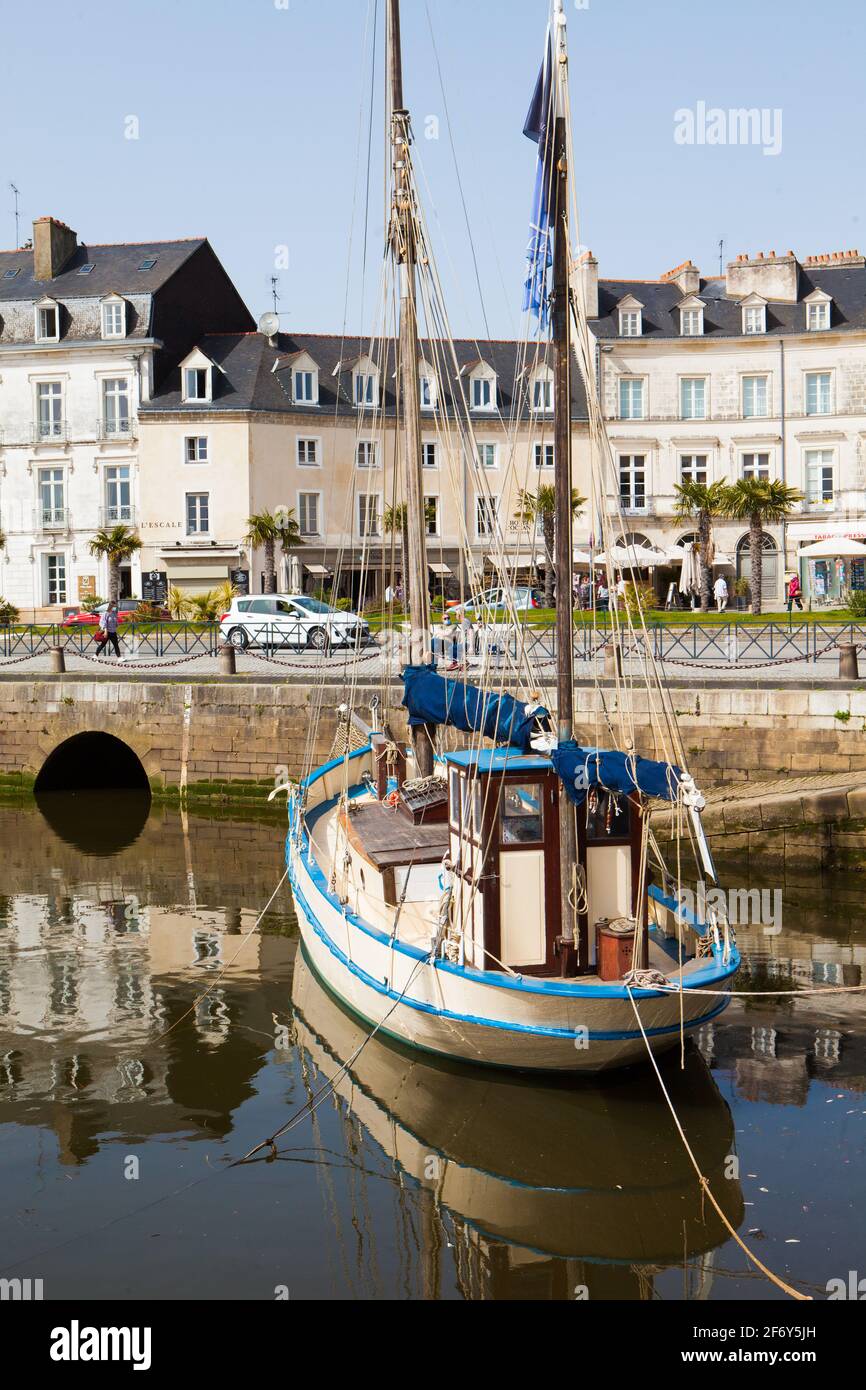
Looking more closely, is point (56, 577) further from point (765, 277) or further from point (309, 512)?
point (765, 277)

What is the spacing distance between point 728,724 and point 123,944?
9280 mm

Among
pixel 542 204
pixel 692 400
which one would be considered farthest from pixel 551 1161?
pixel 692 400

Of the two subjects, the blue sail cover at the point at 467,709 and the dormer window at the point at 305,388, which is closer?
the blue sail cover at the point at 467,709

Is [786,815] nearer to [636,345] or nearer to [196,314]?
[636,345]

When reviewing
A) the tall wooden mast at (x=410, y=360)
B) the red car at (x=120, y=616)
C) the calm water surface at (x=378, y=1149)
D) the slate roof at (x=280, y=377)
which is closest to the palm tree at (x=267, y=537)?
the slate roof at (x=280, y=377)

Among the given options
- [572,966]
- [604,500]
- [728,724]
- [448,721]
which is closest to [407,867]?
[448,721]

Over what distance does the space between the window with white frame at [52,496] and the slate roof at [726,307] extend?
18.1 meters

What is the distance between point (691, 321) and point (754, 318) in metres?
2.00

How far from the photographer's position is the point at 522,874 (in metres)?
10.5

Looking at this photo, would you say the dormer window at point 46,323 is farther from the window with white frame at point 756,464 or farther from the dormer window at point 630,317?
the window with white frame at point 756,464

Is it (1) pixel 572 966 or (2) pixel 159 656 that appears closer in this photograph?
(1) pixel 572 966

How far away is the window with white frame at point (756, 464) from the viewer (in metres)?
44.6

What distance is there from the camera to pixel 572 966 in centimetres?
1052
